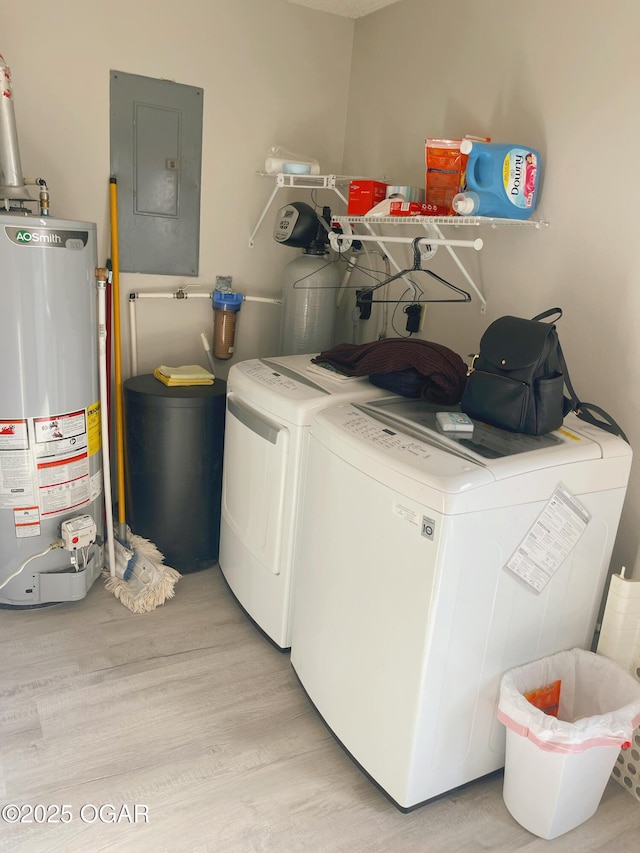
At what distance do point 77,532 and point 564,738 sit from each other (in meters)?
1.60

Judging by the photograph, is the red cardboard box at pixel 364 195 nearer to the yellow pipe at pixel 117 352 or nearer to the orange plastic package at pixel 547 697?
the yellow pipe at pixel 117 352

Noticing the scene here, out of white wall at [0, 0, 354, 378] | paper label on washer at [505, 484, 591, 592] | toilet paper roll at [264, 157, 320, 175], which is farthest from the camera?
toilet paper roll at [264, 157, 320, 175]

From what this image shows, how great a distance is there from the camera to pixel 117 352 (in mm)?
2619

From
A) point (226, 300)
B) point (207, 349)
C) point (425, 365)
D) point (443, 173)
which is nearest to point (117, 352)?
point (207, 349)

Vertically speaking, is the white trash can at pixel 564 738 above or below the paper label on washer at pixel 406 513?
below

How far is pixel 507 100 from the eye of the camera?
7.05ft

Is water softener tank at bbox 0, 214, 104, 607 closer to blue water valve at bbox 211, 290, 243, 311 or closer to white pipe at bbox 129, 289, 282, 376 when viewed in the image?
white pipe at bbox 129, 289, 282, 376

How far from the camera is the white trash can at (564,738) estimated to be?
1.50m

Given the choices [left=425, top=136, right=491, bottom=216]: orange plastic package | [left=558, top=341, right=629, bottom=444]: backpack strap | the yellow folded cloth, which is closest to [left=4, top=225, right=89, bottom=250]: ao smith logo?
the yellow folded cloth

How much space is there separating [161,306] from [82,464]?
0.83 metres

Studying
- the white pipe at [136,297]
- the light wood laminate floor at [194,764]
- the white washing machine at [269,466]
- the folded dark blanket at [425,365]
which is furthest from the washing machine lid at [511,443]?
the white pipe at [136,297]

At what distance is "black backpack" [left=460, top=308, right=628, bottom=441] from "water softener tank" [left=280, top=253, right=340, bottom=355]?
1118 millimetres

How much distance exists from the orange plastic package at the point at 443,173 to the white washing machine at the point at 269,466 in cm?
64

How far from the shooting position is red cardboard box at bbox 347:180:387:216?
238 cm
